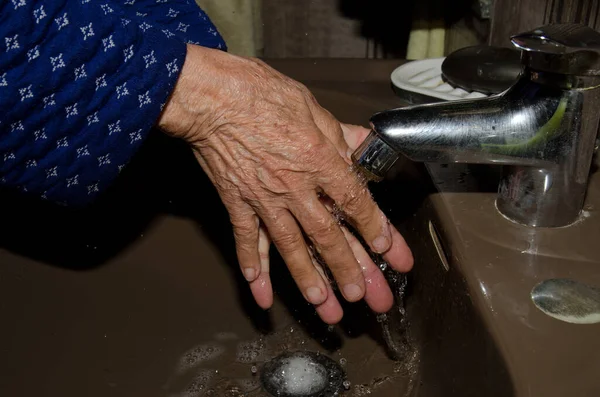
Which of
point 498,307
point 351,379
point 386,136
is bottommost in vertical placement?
point 351,379

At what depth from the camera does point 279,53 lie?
1552 millimetres

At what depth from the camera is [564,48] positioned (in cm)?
49

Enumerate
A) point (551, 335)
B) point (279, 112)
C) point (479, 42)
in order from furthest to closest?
point (479, 42) → point (279, 112) → point (551, 335)

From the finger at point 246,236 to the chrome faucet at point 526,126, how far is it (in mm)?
122

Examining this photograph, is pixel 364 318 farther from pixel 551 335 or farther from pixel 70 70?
pixel 70 70

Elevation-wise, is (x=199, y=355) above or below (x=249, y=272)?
below

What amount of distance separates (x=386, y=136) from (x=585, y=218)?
0.68 feet

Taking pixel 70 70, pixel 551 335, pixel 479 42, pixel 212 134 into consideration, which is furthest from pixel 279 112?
pixel 479 42

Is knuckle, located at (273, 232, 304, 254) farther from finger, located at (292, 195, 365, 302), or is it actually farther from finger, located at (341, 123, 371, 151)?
finger, located at (341, 123, 371, 151)

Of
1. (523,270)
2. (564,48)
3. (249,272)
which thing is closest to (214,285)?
(249,272)

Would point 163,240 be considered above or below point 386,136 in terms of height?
below

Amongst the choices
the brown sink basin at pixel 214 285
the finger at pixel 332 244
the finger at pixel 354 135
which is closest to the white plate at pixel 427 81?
the brown sink basin at pixel 214 285

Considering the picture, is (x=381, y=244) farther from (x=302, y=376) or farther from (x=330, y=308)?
(x=302, y=376)

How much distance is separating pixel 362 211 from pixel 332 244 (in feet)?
0.13
